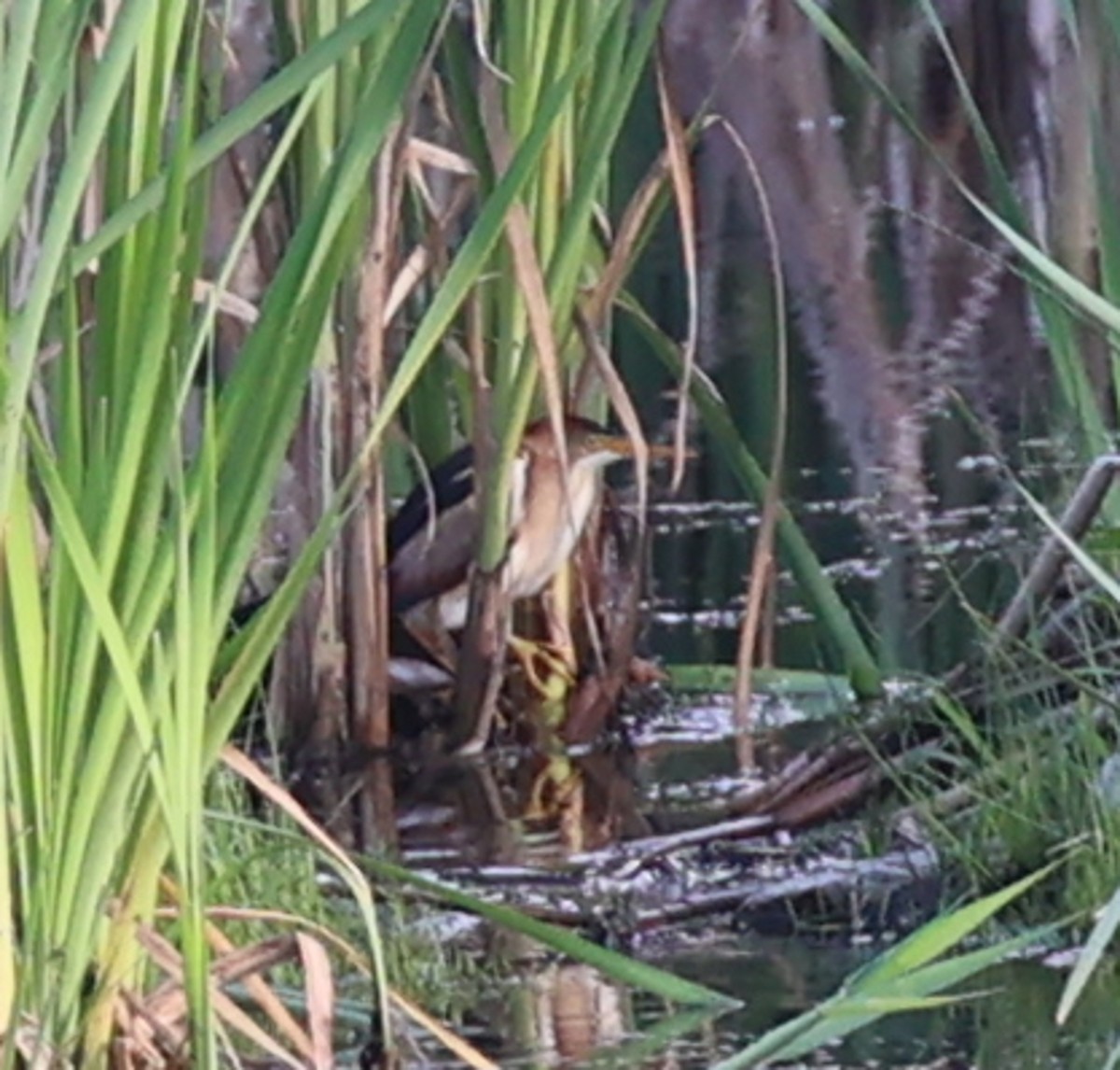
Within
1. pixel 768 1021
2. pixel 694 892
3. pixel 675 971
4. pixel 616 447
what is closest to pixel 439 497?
pixel 616 447

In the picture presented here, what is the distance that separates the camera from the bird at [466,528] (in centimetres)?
568

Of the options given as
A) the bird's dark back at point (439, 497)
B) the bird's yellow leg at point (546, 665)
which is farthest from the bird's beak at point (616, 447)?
the bird's yellow leg at point (546, 665)

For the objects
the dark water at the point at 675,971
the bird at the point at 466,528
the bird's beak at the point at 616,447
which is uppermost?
the bird's beak at the point at 616,447

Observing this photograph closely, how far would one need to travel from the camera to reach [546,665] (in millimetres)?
5875

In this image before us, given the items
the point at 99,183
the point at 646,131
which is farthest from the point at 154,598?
the point at 646,131

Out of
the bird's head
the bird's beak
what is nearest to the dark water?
the bird's head

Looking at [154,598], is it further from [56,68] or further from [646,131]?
[646,131]

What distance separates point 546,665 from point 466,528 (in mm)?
259

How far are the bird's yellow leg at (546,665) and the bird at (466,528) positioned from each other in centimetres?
1

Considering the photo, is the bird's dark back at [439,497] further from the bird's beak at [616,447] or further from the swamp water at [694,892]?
the swamp water at [694,892]

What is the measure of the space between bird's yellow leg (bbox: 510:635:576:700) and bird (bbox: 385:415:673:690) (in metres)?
0.01

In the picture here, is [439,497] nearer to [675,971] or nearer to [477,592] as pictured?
[477,592]

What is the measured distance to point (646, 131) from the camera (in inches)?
473

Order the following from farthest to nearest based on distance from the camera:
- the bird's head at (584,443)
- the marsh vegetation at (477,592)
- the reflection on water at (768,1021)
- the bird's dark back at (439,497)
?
the bird's head at (584,443)
the bird's dark back at (439,497)
the reflection on water at (768,1021)
the marsh vegetation at (477,592)
